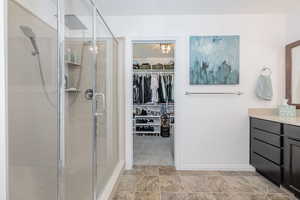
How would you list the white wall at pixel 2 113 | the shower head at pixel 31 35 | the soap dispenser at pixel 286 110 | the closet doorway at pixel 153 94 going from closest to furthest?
the white wall at pixel 2 113 < the shower head at pixel 31 35 < the soap dispenser at pixel 286 110 < the closet doorway at pixel 153 94

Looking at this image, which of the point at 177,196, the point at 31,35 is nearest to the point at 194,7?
the point at 31,35

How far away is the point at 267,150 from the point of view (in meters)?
2.47

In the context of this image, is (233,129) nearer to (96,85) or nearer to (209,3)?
(209,3)

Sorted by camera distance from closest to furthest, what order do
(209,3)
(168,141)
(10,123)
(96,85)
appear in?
1. (10,123)
2. (96,85)
3. (209,3)
4. (168,141)

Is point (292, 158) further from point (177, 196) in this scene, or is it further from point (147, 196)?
point (147, 196)

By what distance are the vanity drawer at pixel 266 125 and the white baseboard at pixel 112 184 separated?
189cm

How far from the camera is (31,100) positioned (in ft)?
5.39

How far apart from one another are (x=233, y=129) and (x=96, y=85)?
6.64 feet

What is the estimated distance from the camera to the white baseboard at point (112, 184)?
2023mm

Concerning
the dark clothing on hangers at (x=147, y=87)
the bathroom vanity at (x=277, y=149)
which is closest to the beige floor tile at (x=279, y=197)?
the bathroom vanity at (x=277, y=149)

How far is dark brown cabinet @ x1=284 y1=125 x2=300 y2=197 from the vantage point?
2.02 metres

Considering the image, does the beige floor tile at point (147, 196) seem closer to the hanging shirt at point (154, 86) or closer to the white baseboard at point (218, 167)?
the white baseboard at point (218, 167)

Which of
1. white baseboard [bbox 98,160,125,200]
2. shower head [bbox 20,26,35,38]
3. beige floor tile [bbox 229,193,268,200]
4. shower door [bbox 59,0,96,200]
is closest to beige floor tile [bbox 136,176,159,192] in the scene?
white baseboard [bbox 98,160,125,200]

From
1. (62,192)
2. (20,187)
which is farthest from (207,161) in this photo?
(20,187)
